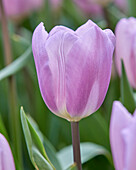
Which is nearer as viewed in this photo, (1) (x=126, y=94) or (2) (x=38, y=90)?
(1) (x=126, y=94)

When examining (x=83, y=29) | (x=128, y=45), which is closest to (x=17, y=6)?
(x=128, y=45)

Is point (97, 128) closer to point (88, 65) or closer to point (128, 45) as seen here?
point (128, 45)

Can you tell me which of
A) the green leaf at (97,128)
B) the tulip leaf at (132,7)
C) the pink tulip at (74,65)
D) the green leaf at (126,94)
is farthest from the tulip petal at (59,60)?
the tulip leaf at (132,7)

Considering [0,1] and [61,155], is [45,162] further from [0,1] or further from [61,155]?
[0,1]

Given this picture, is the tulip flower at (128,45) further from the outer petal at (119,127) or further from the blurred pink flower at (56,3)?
the blurred pink flower at (56,3)

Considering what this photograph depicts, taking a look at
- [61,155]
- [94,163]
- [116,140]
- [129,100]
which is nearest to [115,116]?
[116,140]

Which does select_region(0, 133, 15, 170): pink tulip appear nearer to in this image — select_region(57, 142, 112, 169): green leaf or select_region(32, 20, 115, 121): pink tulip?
select_region(32, 20, 115, 121): pink tulip

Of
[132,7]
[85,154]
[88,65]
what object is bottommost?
[85,154]

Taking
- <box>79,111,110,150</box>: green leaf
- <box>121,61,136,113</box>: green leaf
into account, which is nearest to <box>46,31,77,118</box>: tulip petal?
<box>121,61,136,113</box>: green leaf
